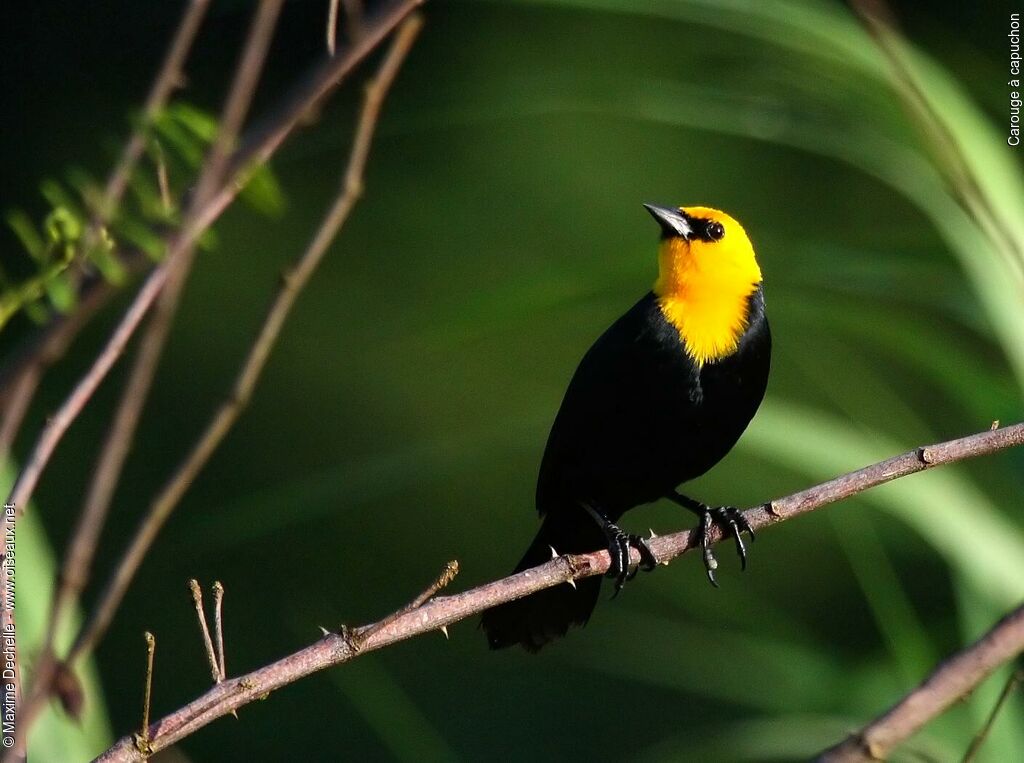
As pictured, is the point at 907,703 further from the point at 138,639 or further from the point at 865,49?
the point at 138,639

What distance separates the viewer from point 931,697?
0.99 metres

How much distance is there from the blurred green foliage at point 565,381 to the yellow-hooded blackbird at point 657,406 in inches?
5.3

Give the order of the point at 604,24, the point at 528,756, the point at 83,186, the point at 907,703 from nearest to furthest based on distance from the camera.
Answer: the point at 907,703 < the point at 83,186 < the point at 528,756 < the point at 604,24

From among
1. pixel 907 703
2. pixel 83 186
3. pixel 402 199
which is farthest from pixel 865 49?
pixel 402 199

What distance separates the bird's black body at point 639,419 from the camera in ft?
9.32

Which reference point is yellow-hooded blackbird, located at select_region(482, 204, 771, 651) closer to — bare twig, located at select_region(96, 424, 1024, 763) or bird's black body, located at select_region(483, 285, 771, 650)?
bird's black body, located at select_region(483, 285, 771, 650)

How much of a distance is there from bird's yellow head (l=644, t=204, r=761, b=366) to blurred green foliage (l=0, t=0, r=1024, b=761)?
5.9 inches

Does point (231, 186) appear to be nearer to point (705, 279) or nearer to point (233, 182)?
point (233, 182)

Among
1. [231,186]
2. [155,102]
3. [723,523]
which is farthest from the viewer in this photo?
[723,523]

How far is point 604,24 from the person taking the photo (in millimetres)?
9602

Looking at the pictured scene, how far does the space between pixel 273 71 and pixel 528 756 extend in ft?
14.7

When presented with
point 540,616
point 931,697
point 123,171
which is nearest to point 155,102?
point 123,171

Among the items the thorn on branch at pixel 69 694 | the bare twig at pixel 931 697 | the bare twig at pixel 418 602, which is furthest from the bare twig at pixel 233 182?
the bare twig at pixel 931 697

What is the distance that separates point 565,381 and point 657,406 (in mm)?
4946
